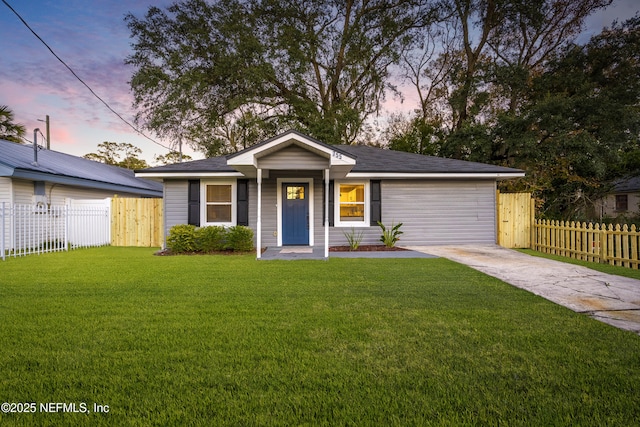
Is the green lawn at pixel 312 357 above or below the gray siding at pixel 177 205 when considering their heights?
below

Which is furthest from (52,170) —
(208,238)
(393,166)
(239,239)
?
(393,166)

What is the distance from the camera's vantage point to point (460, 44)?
19.9 metres

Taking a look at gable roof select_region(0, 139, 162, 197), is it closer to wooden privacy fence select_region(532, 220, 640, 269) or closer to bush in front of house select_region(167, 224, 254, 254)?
bush in front of house select_region(167, 224, 254, 254)

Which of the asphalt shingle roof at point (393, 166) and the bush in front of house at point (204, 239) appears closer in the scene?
the bush in front of house at point (204, 239)

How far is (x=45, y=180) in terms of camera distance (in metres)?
11.9

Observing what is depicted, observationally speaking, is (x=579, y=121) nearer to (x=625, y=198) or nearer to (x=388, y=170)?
(x=388, y=170)

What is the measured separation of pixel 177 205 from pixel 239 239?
2.72m

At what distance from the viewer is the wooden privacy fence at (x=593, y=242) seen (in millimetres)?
7723

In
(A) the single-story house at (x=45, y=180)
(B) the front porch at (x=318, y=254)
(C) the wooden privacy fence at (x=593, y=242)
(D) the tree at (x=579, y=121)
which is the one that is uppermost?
(D) the tree at (x=579, y=121)

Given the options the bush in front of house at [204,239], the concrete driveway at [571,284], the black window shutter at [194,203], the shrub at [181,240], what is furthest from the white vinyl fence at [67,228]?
the concrete driveway at [571,284]

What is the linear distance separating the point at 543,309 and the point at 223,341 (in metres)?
3.81

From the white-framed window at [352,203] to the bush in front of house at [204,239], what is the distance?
3020mm

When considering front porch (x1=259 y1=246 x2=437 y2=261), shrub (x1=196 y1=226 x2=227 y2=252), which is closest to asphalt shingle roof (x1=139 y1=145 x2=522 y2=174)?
shrub (x1=196 y1=226 x2=227 y2=252)

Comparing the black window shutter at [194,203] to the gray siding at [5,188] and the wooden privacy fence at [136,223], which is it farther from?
the gray siding at [5,188]
